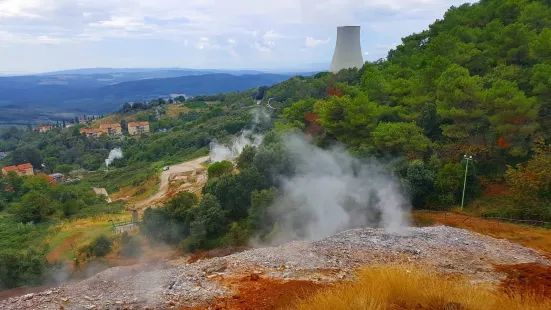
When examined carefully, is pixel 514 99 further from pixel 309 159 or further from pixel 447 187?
pixel 309 159

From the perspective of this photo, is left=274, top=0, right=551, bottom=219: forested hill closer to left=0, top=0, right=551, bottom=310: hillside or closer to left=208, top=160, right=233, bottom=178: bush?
left=0, top=0, right=551, bottom=310: hillside

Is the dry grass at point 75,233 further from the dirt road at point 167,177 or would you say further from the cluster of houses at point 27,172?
the cluster of houses at point 27,172

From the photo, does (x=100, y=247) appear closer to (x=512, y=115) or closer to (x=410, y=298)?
(x=410, y=298)

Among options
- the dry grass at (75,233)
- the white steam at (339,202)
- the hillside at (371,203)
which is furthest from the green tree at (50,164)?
the white steam at (339,202)

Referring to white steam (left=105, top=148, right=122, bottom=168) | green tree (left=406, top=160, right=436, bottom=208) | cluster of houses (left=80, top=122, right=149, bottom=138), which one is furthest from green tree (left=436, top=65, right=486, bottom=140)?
Answer: cluster of houses (left=80, top=122, right=149, bottom=138)

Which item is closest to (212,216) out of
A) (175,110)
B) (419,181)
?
(419,181)

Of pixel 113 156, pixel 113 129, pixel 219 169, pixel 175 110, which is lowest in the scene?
pixel 113 156

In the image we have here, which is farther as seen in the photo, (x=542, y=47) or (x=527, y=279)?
(x=542, y=47)
